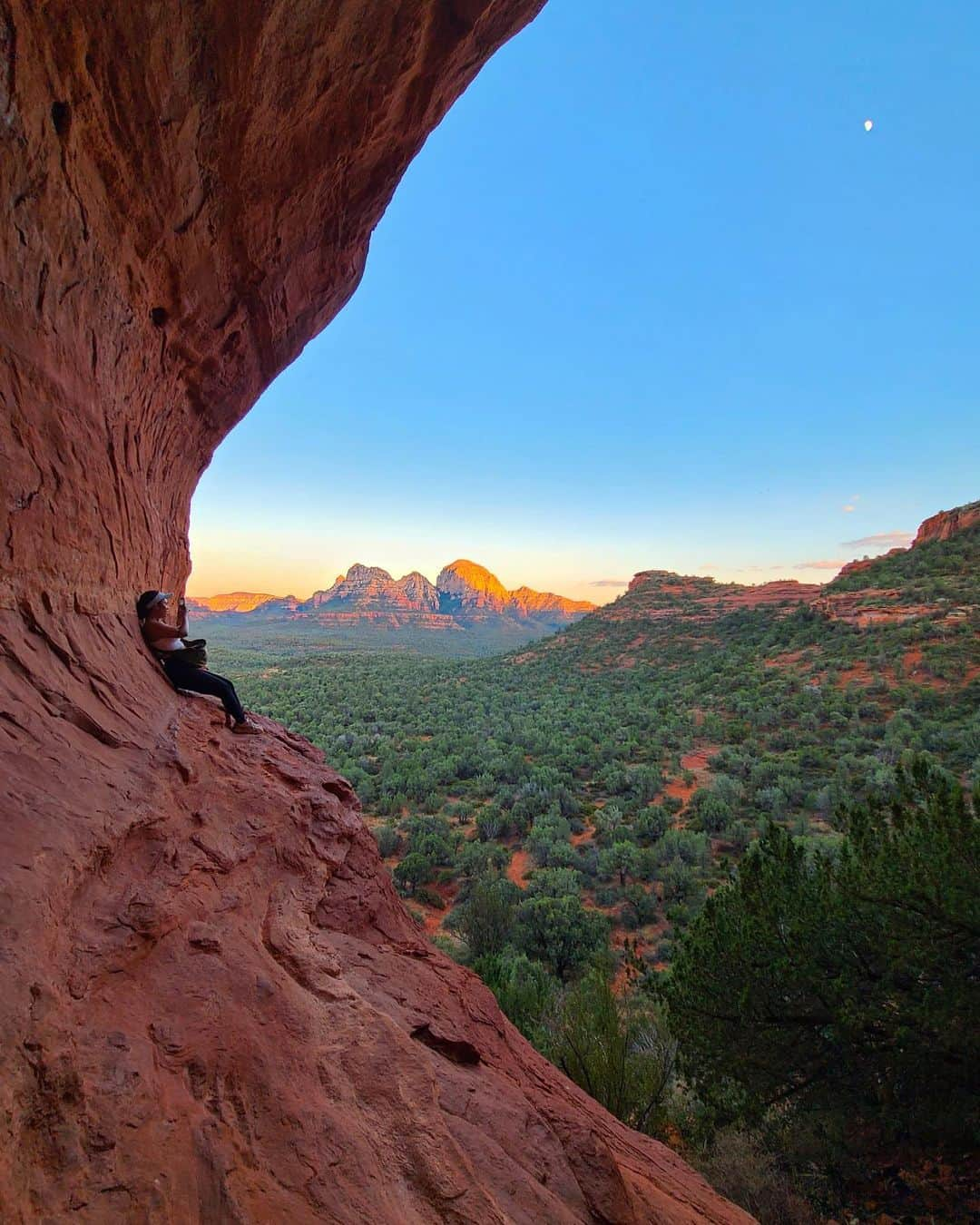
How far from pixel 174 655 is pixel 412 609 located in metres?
157

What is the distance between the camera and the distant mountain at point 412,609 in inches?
5684

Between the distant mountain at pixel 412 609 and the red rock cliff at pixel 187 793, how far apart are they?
126 metres

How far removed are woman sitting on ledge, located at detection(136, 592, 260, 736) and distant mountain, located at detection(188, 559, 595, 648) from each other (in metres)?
125

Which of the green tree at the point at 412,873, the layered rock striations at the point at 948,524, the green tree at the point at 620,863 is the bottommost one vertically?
the green tree at the point at 412,873

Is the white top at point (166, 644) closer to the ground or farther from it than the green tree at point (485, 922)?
farther from it

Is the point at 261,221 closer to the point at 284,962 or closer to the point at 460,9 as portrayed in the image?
the point at 460,9

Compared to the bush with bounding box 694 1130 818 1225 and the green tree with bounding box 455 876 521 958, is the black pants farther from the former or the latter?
the green tree with bounding box 455 876 521 958

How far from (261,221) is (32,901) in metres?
6.13

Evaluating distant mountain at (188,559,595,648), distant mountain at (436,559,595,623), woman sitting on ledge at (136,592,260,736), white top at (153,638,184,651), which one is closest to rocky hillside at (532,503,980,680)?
woman sitting on ledge at (136,592,260,736)

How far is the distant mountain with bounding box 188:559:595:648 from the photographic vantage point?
144 metres

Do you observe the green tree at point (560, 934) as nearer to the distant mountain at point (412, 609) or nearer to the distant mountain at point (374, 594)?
the distant mountain at point (412, 609)

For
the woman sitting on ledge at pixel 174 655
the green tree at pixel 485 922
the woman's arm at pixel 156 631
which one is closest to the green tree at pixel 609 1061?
the green tree at pixel 485 922

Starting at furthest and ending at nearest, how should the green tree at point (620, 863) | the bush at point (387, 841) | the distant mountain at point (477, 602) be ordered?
the distant mountain at point (477, 602)
the bush at point (387, 841)
the green tree at point (620, 863)

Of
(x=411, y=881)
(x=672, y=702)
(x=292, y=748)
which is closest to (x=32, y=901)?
(x=292, y=748)
